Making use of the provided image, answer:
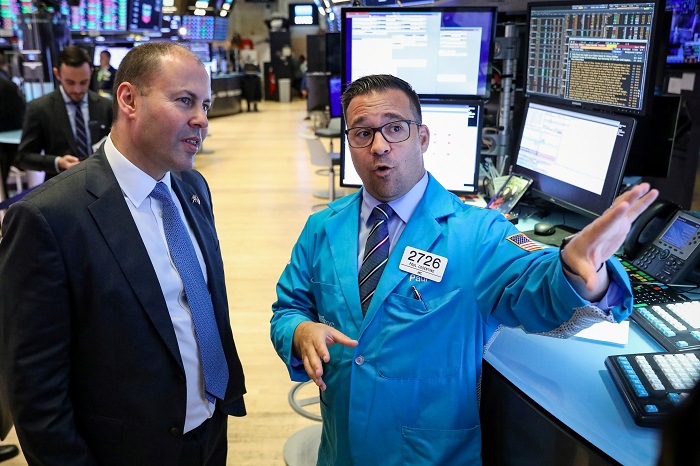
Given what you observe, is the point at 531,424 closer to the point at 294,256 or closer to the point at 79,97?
the point at 294,256

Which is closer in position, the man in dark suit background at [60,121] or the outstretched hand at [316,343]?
the outstretched hand at [316,343]

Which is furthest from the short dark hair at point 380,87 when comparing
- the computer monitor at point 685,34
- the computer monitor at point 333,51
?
the computer monitor at point 333,51

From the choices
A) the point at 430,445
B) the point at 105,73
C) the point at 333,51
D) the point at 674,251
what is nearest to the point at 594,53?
the point at 674,251

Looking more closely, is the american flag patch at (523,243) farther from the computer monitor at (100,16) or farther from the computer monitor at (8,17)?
the computer monitor at (100,16)

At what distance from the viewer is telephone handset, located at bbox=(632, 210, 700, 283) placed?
1.94m

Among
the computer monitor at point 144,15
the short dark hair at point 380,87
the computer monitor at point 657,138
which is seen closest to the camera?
the short dark hair at point 380,87

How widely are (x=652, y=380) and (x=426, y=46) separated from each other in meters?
1.97

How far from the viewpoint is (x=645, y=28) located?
2.09 meters

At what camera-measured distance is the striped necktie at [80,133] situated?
3760 millimetres

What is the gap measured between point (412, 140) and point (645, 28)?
1057mm

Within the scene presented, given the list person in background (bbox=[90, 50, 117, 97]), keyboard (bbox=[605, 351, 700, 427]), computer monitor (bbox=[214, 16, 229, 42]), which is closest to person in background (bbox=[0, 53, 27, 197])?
person in background (bbox=[90, 50, 117, 97])

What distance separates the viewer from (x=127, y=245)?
4.67 ft

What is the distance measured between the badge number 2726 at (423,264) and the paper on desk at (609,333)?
1.51 feet

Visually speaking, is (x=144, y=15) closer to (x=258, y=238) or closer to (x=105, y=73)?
(x=105, y=73)
